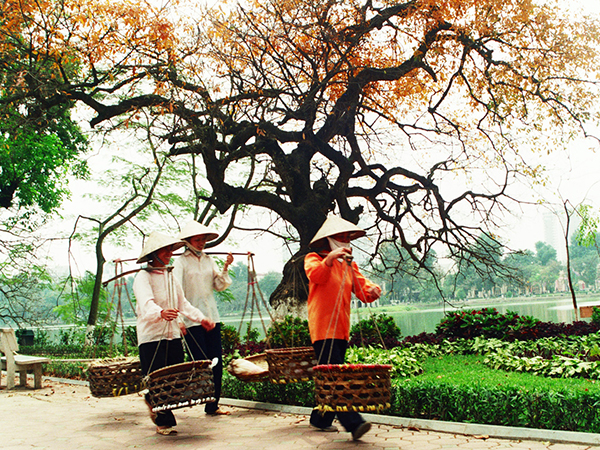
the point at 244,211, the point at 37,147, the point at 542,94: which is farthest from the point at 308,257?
the point at 37,147

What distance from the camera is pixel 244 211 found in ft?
54.0

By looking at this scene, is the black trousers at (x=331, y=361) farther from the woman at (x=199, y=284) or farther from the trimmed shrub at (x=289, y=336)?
the trimmed shrub at (x=289, y=336)

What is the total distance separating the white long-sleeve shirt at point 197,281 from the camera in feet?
19.6

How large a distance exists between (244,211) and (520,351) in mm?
9939

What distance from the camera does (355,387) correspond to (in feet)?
13.3

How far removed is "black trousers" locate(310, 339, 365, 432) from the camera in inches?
171

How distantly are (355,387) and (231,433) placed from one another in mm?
1705

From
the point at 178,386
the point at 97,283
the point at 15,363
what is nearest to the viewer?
the point at 178,386

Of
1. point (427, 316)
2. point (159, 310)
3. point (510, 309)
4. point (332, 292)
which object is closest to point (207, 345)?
point (159, 310)

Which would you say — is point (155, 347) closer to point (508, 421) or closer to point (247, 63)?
point (508, 421)

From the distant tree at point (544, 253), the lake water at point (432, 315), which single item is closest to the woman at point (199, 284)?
the lake water at point (432, 315)

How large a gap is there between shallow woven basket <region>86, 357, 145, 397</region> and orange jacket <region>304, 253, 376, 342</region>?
2.31 metres

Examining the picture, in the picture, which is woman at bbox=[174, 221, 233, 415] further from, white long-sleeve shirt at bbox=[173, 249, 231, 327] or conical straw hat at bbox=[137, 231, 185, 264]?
conical straw hat at bbox=[137, 231, 185, 264]

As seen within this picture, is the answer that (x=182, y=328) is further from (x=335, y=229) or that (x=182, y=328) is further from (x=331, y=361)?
(x=335, y=229)
